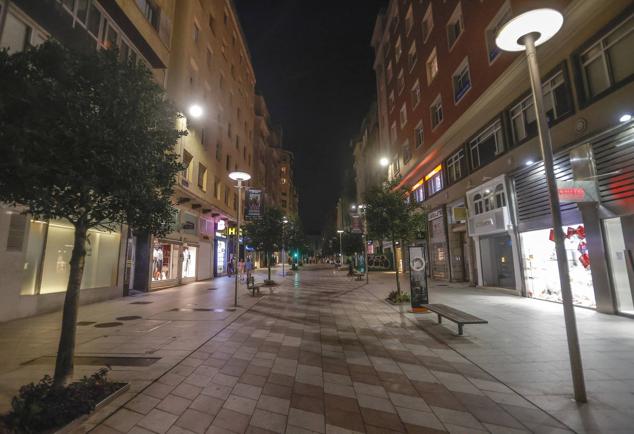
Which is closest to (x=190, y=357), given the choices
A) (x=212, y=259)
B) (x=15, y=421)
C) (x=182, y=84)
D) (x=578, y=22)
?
(x=15, y=421)

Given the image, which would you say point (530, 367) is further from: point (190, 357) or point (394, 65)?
point (394, 65)

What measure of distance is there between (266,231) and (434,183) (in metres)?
14.3

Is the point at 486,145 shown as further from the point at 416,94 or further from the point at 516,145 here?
the point at 416,94

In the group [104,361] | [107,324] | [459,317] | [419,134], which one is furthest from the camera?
[419,134]

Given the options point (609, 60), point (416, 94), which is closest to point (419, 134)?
point (416, 94)

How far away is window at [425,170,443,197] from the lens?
2491 cm

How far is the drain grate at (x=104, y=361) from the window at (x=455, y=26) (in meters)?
23.3

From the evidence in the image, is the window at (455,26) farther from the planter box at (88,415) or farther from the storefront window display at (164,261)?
the planter box at (88,415)

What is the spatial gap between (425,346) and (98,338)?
806cm

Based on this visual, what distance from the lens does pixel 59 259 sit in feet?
41.3

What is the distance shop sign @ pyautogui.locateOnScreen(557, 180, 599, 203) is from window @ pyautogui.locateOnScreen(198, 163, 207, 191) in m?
23.3

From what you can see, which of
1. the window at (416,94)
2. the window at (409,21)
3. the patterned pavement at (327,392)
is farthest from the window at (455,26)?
the patterned pavement at (327,392)

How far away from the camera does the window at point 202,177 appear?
25.7 meters

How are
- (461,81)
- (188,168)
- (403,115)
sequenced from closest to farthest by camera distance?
(461,81)
(188,168)
(403,115)
